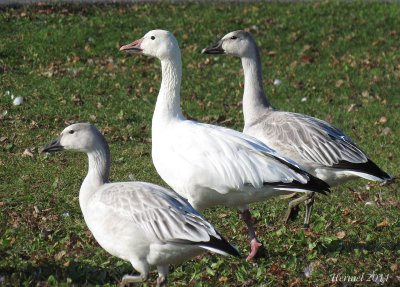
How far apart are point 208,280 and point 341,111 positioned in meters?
6.58

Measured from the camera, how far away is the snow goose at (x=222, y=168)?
7.11 m

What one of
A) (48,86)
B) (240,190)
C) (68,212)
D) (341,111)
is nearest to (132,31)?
(48,86)

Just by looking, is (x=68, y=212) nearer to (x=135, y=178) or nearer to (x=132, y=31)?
(x=135, y=178)

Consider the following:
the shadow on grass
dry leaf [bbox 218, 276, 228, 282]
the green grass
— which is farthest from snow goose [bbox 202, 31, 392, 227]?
the shadow on grass

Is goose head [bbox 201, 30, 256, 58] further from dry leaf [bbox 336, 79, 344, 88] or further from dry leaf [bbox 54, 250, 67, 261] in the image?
dry leaf [bbox 336, 79, 344, 88]

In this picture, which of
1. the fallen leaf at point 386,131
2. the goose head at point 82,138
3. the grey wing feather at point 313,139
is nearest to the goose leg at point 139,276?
the goose head at point 82,138

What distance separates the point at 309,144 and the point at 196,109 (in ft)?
13.5

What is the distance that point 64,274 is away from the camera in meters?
6.45

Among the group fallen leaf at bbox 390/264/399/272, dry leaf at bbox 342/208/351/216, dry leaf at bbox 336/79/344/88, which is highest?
fallen leaf at bbox 390/264/399/272

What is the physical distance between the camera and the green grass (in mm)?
7004

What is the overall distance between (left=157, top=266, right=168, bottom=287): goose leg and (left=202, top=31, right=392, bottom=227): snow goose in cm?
244

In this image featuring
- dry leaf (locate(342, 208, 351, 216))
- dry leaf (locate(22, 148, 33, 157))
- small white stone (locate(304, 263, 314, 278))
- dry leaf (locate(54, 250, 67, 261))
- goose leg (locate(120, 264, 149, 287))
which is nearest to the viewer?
goose leg (locate(120, 264, 149, 287))

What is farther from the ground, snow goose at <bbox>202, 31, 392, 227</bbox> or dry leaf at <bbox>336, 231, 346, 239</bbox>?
snow goose at <bbox>202, 31, 392, 227</bbox>

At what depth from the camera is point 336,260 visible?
718 centimetres
